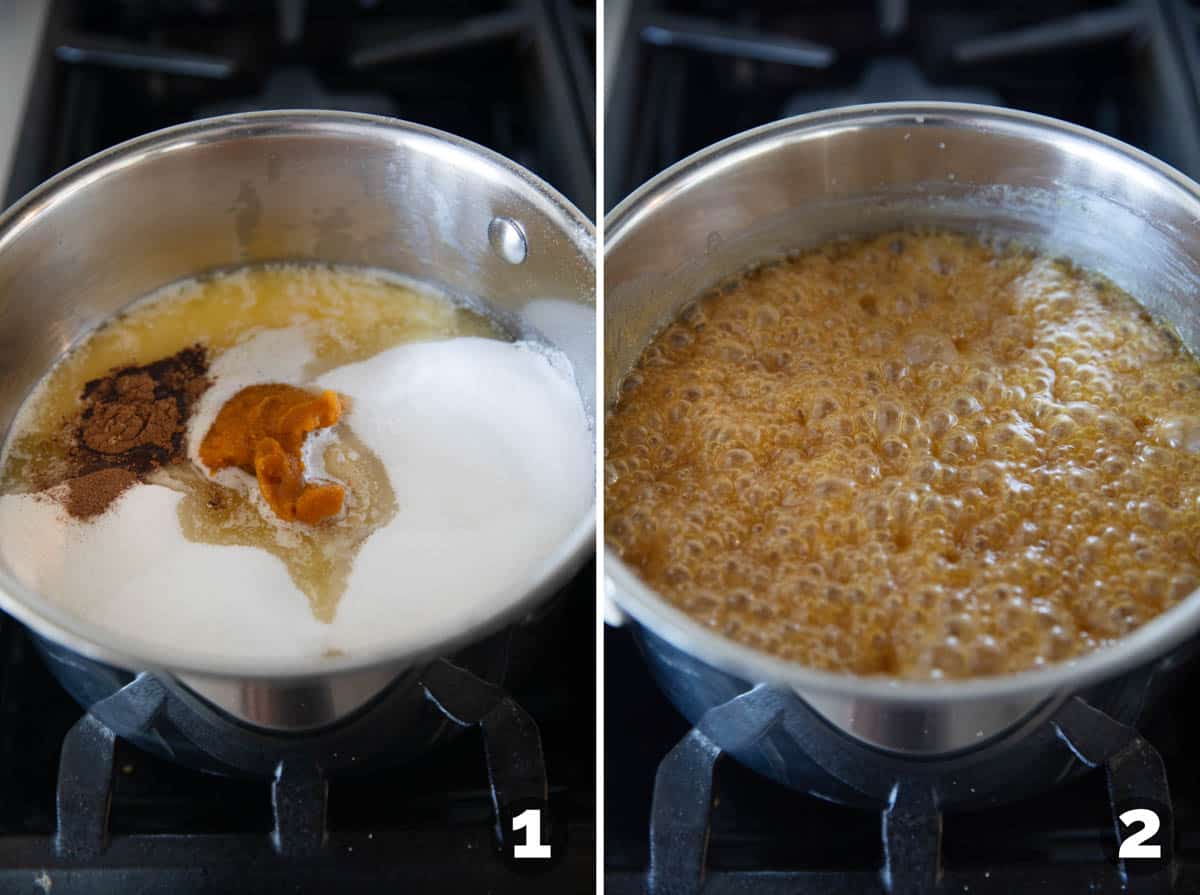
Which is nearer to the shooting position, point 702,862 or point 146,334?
point 702,862

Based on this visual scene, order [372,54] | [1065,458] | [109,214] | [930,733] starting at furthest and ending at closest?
[372,54]
[109,214]
[1065,458]
[930,733]

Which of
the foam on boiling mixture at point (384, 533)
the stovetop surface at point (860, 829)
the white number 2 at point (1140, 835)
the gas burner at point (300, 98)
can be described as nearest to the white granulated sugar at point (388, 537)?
the foam on boiling mixture at point (384, 533)

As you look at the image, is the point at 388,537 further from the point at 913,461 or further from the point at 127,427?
the point at 913,461

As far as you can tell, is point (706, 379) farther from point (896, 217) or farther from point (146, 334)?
point (146, 334)

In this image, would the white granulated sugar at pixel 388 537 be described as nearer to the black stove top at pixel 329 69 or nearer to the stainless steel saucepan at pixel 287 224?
the stainless steel saucepan at pixel 287 224

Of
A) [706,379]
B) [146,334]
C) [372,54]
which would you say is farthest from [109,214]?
[706,379]

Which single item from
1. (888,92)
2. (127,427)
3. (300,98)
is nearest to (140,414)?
(127,427)
